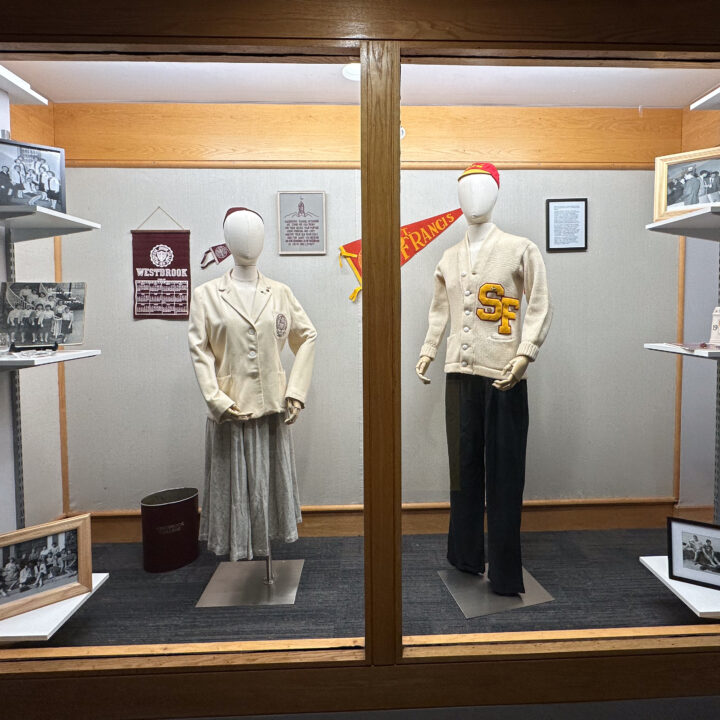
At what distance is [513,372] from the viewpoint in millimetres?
1694

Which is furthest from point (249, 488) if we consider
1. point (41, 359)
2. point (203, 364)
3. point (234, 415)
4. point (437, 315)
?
point (437, 315)

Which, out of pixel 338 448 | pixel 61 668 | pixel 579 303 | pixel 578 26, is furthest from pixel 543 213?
pixel 61 668

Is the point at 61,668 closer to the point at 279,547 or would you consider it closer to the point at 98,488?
the point at 98,488

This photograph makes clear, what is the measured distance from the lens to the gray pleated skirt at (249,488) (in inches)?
69.4

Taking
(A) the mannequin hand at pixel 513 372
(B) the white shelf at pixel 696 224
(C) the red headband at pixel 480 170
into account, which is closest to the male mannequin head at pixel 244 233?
(C) the red headband at pixel 480 170

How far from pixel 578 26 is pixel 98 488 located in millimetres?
2042

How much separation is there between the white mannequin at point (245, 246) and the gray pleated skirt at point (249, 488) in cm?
13

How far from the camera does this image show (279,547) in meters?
1.79

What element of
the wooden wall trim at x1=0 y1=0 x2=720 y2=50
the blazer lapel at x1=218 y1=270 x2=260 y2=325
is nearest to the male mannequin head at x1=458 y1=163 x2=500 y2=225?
the wooden wall trim at x1=0 y1=0 x2=720 y2=50

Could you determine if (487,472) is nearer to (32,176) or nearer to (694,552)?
(694,552)

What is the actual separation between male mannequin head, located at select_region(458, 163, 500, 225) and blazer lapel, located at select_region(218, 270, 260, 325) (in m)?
0.78

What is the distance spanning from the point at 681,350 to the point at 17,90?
7.52 ft

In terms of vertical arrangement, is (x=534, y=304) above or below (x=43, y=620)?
above

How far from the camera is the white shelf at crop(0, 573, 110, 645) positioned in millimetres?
1582
